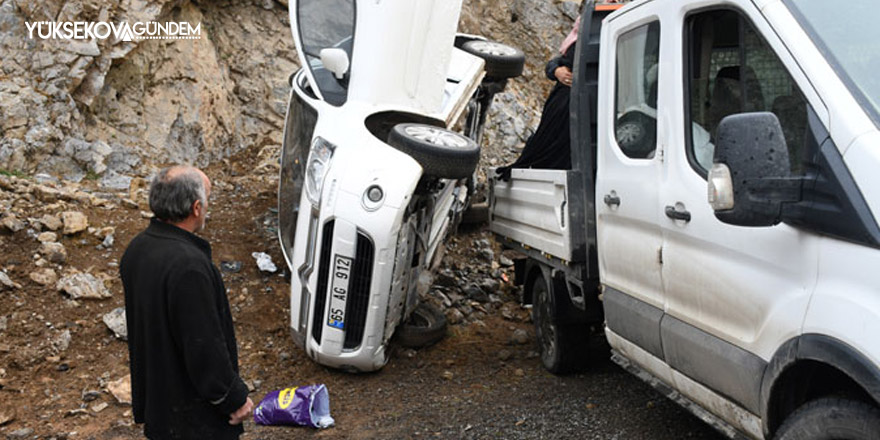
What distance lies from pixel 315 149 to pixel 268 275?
1.94 metres

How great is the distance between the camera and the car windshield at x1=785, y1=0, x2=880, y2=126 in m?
2.62

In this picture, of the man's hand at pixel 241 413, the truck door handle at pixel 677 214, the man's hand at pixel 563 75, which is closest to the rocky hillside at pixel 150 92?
the man's hand at pixel 563 75

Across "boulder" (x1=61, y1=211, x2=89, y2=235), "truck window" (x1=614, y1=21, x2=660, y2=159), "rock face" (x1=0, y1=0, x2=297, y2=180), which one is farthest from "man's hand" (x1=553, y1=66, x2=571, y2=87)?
"rock face" (x1=0, y1=0, x2=297, y2=180)

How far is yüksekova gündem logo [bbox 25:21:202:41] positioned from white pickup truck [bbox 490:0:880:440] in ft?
23.3

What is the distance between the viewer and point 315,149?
19.5ft

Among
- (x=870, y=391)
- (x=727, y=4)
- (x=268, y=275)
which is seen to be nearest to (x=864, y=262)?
(x=870, y=391)

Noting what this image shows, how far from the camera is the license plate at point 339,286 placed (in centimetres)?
A: 540

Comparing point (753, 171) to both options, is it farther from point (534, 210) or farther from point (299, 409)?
point (299, 409)

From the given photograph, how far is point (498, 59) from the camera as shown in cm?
734

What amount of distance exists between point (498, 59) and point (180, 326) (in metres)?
5.06

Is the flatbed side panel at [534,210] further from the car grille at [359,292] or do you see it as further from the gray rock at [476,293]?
the gray rock at [476,293]

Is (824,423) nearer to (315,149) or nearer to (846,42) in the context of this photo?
(846,42)

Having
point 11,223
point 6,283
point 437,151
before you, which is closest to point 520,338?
point 437,151

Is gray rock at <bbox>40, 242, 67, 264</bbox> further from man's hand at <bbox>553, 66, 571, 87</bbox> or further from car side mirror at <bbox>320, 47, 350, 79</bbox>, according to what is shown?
man's hand at <bbox>553, 66, 571, 87</bbox>
